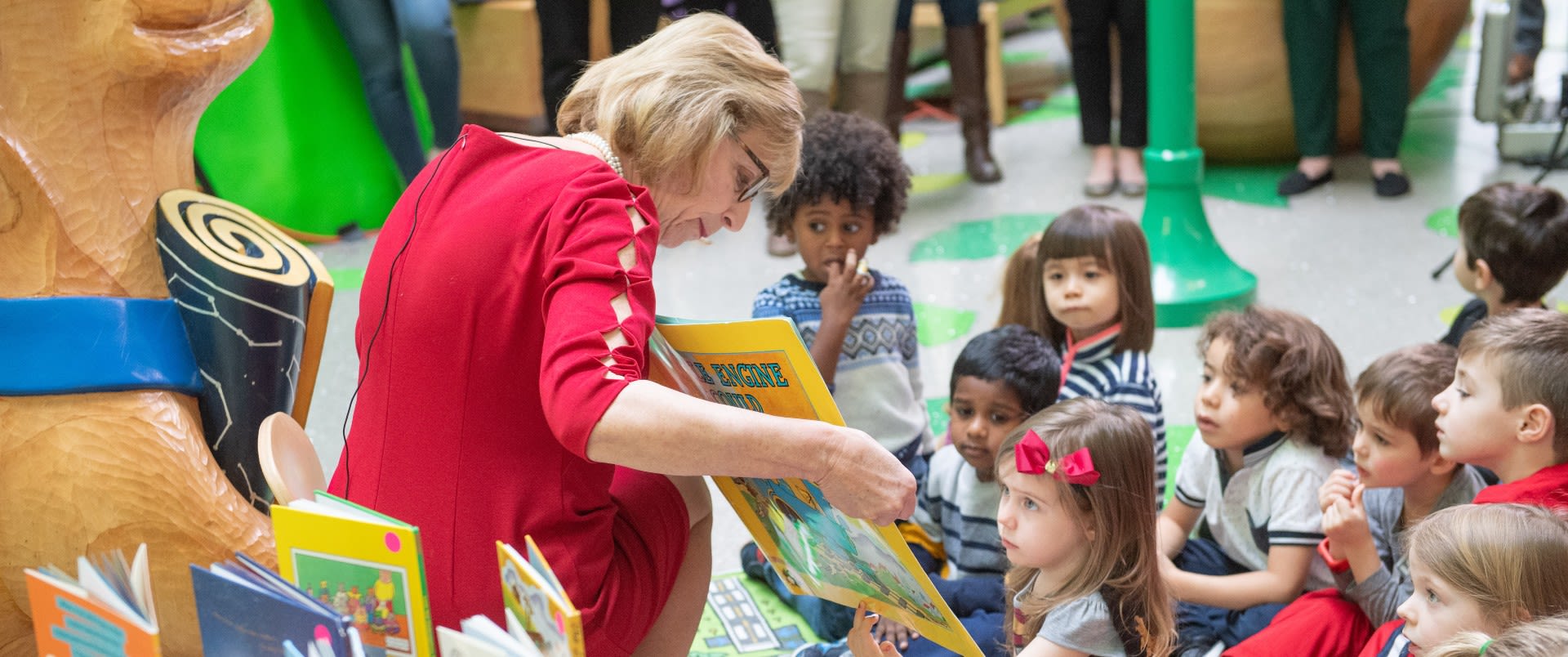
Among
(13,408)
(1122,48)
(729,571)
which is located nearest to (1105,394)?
(729,571)

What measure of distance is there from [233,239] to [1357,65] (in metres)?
3.47

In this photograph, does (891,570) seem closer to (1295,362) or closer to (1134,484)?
(1134,484)

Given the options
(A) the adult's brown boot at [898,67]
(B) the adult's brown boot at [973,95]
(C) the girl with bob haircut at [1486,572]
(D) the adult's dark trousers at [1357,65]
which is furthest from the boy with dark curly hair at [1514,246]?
(A) the adult's brown boot at [898,67]

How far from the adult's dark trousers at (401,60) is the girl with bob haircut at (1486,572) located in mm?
3071

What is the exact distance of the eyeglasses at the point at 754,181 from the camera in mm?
1506

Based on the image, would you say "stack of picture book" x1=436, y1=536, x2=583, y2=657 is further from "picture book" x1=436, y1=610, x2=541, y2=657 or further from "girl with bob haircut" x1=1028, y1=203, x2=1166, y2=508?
"girl with bob haircut" x1=1028, y1=203, x2=1166, y2=508

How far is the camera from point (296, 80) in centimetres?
402

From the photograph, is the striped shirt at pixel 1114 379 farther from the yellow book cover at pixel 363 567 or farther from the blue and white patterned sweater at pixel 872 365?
the yellow book cover at pixel 363 567

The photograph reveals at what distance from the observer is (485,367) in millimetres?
1343

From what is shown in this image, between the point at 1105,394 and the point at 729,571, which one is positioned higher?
the point at 1105,394

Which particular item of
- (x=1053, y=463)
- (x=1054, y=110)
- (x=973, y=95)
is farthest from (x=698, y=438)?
(x=1054, y=110)

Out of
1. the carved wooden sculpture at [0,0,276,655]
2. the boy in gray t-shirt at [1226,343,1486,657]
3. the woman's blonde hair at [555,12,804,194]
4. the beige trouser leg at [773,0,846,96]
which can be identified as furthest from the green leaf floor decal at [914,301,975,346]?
the carved wooden sculpture at [0,0,276,655]

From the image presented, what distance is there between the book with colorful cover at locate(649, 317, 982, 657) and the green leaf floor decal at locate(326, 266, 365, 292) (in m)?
2.38

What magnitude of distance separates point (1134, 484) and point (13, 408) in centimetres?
130
